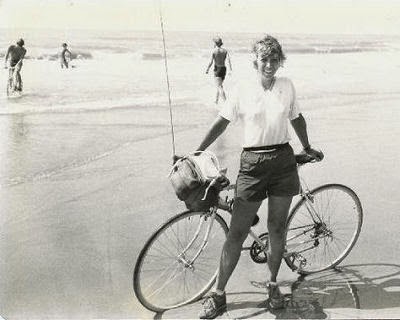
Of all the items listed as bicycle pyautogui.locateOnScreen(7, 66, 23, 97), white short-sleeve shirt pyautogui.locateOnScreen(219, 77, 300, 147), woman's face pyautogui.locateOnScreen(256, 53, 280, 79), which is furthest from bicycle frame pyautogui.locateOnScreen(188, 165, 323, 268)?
bicycle pyautogui.locateOnScreen(7, 66, 23, 97)

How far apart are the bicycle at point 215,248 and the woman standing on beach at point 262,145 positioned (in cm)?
19

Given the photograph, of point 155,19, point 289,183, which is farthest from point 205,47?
point 289,183

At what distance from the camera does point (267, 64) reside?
3416mm

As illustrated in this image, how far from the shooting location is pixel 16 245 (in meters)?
4.85

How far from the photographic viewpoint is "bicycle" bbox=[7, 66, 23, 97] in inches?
471

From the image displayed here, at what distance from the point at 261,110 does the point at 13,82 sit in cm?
1009

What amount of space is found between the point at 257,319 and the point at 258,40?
174 cm

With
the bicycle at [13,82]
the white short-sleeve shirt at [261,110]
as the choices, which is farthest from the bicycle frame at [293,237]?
the bicycle at [13,82]

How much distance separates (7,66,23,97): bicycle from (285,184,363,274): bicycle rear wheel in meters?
8.82

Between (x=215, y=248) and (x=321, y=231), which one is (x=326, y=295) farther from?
(x=215, y=248)

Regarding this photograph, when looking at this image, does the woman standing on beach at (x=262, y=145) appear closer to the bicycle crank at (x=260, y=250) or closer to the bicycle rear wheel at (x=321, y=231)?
the bicycle crank at (x=260, y=250)

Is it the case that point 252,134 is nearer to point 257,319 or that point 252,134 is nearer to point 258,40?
point 258,40

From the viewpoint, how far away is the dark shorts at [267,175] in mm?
3525

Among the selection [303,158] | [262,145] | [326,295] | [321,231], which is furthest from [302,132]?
[326,295]
